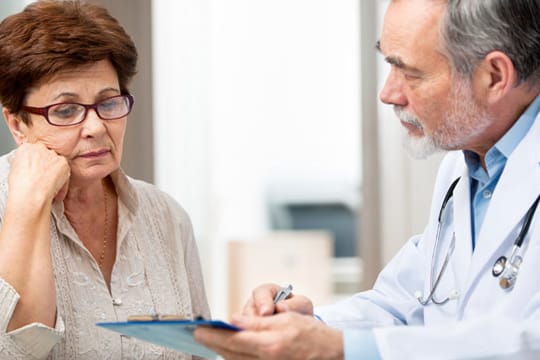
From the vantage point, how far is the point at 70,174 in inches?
77.3

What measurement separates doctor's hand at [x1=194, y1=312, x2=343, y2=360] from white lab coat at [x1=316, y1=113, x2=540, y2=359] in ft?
0.33

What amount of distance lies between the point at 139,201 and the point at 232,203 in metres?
3.29

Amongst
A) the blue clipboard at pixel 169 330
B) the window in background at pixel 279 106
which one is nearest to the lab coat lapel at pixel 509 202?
the blue clipboard at pixel 169 330

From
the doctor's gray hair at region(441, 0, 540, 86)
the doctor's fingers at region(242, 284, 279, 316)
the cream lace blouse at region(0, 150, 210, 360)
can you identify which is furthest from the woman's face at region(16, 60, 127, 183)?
the doctor's gray hair at region(441, 0, 540, 86)

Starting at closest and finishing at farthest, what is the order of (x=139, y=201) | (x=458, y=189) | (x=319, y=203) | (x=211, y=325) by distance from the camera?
(x=211, y=325) < (x=458, y=189) < (x=139, y=201) < (x=319, y=203)

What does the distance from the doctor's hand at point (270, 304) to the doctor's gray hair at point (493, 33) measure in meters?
0.57

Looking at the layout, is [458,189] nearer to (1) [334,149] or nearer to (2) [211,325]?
(2) [211,325]

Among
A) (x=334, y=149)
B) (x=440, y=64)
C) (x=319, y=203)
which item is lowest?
(x=319, y=203)

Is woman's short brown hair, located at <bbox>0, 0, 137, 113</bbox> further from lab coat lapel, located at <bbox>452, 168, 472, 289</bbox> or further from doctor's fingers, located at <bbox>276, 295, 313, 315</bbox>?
lab coat lapel, located at <bbox>452, 168, 472, 289</bbox>

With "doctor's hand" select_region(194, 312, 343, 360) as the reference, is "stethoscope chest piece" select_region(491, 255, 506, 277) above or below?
above

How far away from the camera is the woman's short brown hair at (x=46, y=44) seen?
1.87 meters

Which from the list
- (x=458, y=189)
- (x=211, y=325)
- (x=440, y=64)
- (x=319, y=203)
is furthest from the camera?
(x=319, y=203)

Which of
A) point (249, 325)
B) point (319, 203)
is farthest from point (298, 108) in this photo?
point (249, 325)

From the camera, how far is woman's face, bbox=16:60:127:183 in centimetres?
190
